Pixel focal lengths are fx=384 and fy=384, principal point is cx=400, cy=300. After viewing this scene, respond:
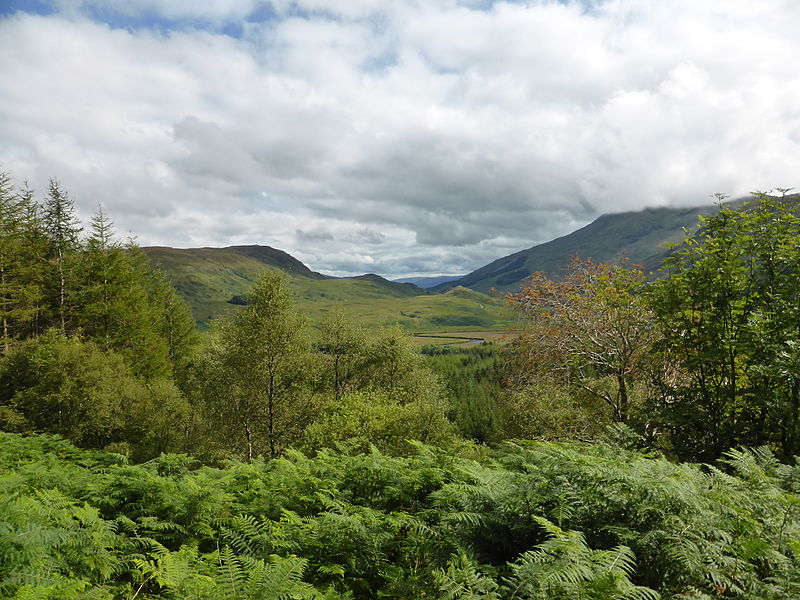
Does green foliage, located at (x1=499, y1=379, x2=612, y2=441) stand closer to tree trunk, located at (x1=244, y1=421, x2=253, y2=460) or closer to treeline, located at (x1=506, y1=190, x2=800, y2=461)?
treeline, located at (x1=506, y1=190, x2=800, y2=461)

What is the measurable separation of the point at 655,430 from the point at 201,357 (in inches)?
1687

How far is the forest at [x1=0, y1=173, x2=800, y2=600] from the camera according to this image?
461 centimetres

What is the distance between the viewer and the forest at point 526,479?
461 centimetres

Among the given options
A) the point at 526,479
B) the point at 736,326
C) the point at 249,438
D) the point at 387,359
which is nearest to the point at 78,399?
the point at 249,438

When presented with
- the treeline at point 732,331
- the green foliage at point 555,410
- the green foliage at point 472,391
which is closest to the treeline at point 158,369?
the green foliage at point 555,410

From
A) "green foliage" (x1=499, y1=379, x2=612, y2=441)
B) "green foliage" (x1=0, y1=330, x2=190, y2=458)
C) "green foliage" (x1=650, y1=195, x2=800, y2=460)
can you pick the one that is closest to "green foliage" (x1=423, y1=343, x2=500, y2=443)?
"green foliage" (x1=499, y1=379, x2=612, y2=441)

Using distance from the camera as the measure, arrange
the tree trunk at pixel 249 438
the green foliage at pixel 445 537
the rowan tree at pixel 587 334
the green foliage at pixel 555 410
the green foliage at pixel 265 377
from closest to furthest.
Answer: the green foliage at pixel 445 537 < the rowan tree at pixel 587 334 < the green foliage at pixel 555 410 < the green foliage at pixel 265 377 < the tree trunk at pixel 249 438

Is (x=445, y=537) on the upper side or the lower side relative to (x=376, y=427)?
upper

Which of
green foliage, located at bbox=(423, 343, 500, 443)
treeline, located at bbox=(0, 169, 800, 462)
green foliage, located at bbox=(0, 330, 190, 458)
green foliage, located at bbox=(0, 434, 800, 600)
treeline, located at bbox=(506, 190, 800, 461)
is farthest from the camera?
green foliage, located at bbox=(423, 343, 500, 443)

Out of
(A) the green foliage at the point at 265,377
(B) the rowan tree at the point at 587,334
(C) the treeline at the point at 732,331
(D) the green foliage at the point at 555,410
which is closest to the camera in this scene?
(C) the treeline at the point at 732,331

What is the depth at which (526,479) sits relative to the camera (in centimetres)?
622

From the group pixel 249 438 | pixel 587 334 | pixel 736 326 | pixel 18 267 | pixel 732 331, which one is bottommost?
pixel 249 438

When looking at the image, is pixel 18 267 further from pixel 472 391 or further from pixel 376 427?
pixel 472 391

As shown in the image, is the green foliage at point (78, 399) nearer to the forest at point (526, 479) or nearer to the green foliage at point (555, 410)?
the forest at point (526, 479)
